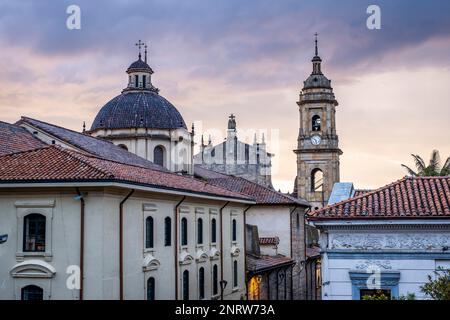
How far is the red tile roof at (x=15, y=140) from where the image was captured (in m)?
25.6

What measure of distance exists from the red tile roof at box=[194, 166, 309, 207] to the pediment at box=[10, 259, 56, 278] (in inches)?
917

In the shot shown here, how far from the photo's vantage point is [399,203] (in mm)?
19359

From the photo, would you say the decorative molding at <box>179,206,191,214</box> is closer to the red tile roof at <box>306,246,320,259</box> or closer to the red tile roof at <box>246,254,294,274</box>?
the red tile roof at <box>246,254,294,274</box>

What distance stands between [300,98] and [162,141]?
81.0ft

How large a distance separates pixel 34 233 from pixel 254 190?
25125mm

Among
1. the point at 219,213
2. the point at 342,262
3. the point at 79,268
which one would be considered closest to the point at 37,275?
the point at 79,268

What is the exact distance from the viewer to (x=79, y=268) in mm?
19359

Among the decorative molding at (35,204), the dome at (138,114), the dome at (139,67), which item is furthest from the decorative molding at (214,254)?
the dome at (139,67)

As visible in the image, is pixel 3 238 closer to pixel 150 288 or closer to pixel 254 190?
pixel 150 288

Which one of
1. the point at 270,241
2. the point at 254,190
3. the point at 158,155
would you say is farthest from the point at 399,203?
the point at 158,155

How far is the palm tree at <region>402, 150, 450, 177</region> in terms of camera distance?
3234 cm

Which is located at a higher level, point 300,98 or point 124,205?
point 300,98
